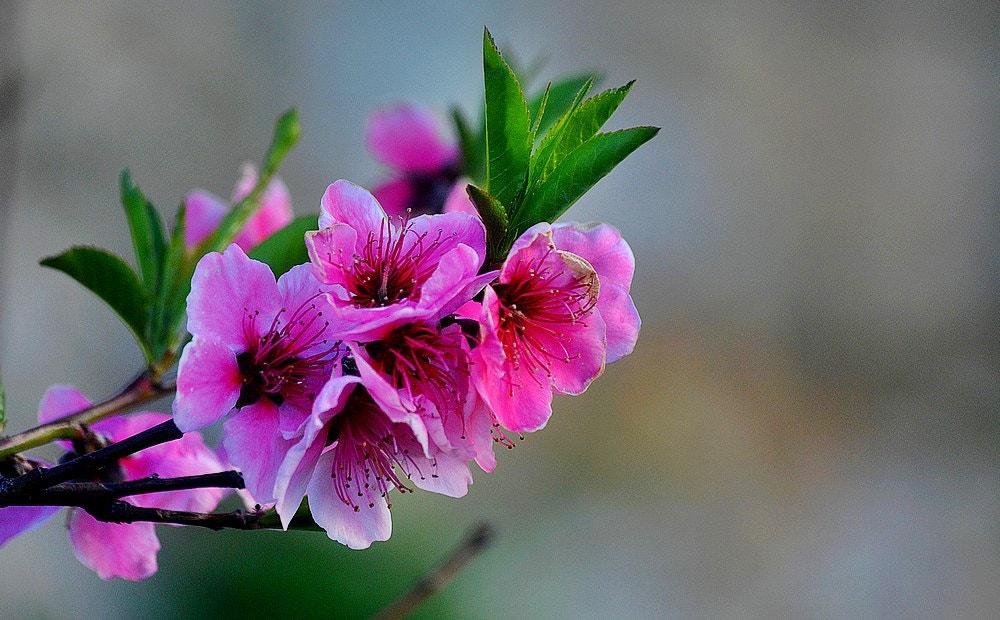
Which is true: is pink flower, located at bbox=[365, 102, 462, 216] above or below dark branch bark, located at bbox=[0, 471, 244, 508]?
above

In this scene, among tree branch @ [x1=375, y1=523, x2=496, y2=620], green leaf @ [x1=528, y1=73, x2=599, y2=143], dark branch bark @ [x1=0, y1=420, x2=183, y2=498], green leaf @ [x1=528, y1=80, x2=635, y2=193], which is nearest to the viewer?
dark branch bark @ [x1=0, y1=420, x2=183, y2=498]

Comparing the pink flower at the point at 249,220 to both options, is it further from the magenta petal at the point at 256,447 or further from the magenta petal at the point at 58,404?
the magenta petal at the point at 256,447

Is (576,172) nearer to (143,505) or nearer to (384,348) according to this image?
(384,348)

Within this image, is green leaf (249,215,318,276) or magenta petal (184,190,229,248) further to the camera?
magenta petal (184,190,229,248)

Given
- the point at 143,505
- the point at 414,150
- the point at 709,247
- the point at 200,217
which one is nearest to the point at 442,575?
the point at 143,505

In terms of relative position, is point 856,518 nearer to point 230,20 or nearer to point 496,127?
point 230,20

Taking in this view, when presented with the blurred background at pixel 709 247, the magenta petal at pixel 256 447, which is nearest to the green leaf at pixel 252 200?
the magenta petal at pixel 256 447

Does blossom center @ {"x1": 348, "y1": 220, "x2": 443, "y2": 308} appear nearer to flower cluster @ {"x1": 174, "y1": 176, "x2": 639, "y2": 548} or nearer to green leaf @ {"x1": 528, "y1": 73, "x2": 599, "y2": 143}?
flower cluster @ {"x1": 174, "y1": 176, "x2": 639, "y2": 548}

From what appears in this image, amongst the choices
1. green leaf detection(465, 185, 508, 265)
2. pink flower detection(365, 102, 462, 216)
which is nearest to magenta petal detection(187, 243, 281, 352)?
green leaf detection(465, 185, 508, 265)
